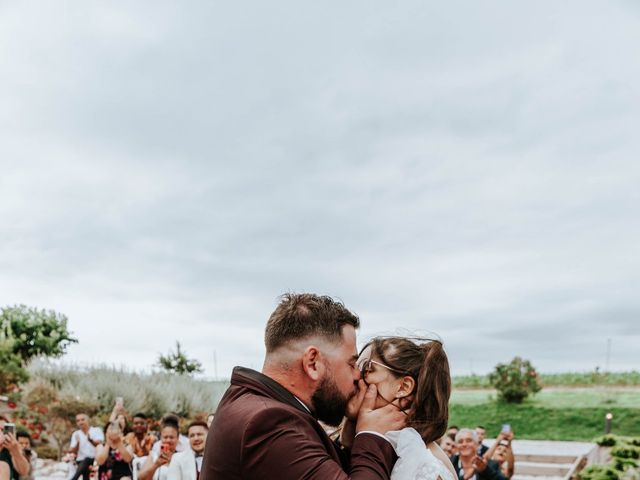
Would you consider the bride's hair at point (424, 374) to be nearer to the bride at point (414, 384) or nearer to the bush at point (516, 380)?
the bride at point (414, 384)

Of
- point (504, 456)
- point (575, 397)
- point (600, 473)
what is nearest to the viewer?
point (504, 456)

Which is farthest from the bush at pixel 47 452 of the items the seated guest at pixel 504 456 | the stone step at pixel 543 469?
the seated guest at pixel 504 456

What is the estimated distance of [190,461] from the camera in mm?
6832

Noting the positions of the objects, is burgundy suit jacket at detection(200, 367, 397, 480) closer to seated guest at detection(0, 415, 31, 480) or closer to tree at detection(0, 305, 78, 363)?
seated guest at detection(0, 415, 31, 480)

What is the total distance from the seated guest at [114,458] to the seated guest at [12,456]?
1.32 m

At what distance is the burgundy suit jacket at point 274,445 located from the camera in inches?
74.2

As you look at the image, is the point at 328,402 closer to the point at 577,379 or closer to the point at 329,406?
the point at 329,406

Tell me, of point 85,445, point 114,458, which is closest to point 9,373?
point 85,445

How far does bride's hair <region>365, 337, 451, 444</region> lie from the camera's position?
7.72ft

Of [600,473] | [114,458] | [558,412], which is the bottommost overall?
[600,473]

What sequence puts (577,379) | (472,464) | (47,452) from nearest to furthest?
1. (472,464)
2. (47,452)
3. (577,379)

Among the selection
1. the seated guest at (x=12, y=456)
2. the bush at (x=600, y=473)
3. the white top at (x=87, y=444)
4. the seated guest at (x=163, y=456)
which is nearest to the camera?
the seated guest at (x=12, y=456)

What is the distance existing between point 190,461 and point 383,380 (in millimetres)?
4983

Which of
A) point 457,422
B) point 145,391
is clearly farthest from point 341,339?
point 457,422
